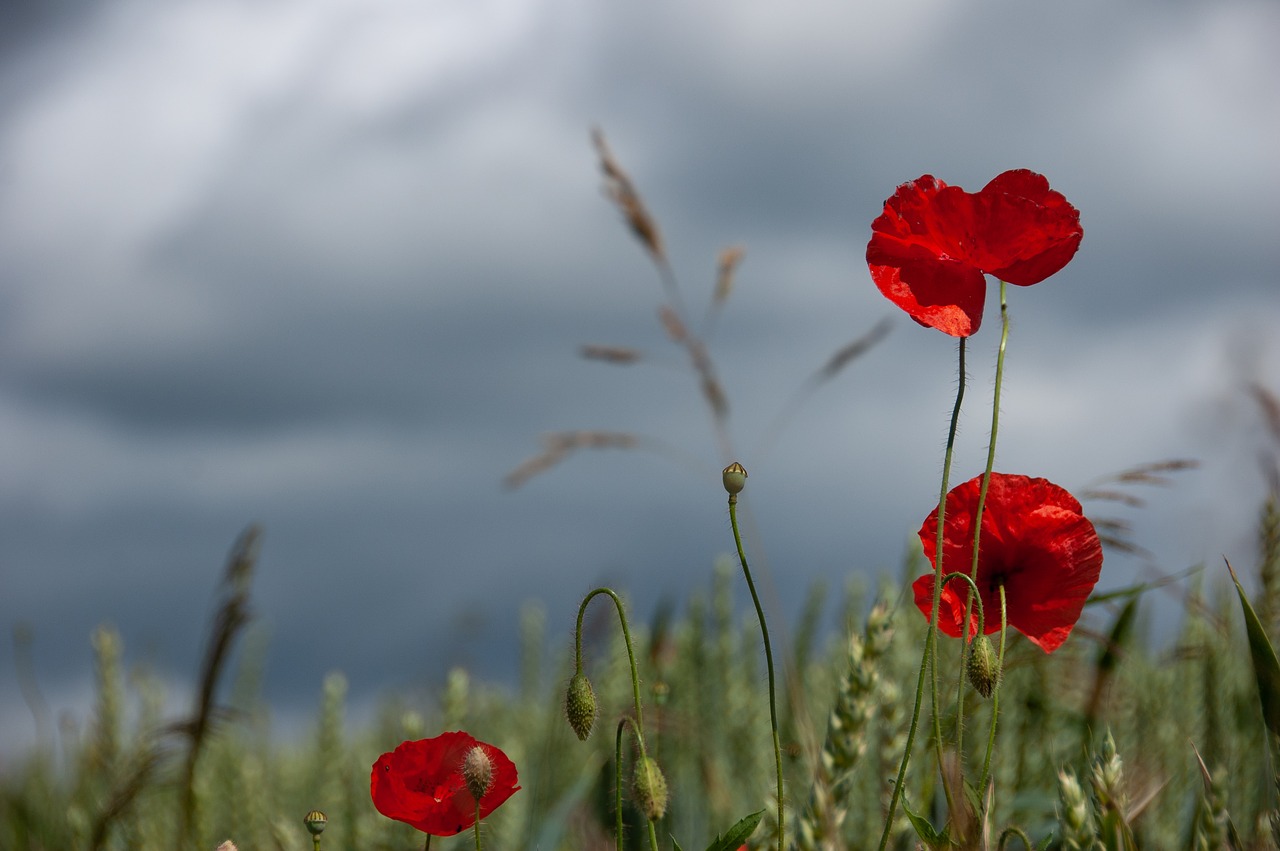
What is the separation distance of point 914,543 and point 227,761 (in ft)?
9.19

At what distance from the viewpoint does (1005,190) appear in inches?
58.6

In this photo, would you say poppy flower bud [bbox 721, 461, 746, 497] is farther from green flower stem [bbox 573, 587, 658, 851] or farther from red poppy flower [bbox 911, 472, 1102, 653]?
red poppy flower [bbox 911, 472, 1102, 653]

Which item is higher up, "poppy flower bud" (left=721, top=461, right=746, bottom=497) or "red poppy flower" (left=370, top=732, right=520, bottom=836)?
"poppy flower bud" (left=721, top=461, right=746, bottom=497)

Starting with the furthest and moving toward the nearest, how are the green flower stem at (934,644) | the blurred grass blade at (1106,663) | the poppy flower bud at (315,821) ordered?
the blurred grass blade at (1106,663) → the poppy flower bud at (315,821) → the green flower stem at (934,644)

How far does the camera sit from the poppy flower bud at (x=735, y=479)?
1.30 meters

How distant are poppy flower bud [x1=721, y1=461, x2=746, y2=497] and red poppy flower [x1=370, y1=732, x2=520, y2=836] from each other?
1.58 ft

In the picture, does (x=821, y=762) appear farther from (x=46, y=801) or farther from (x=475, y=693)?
(x=46, y=801)

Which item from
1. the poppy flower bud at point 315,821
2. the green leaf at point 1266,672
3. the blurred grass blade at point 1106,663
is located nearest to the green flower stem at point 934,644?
the green leaf at point 1266,672

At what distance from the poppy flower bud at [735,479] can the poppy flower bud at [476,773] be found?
18.2 inches

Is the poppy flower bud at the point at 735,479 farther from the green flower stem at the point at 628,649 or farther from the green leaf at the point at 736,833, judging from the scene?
the green leaf at the point at 736,833

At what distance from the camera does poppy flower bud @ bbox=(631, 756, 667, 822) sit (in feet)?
4.42

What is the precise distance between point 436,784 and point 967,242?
101 cm

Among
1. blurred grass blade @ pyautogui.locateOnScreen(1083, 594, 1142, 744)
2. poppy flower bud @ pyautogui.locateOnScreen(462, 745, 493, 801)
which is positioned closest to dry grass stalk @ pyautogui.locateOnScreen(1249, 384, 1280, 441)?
blurred grass blade @ pyautogui.locateOnScreen(1083, 594, 1142, 744)

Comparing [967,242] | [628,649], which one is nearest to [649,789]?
[628,649]
